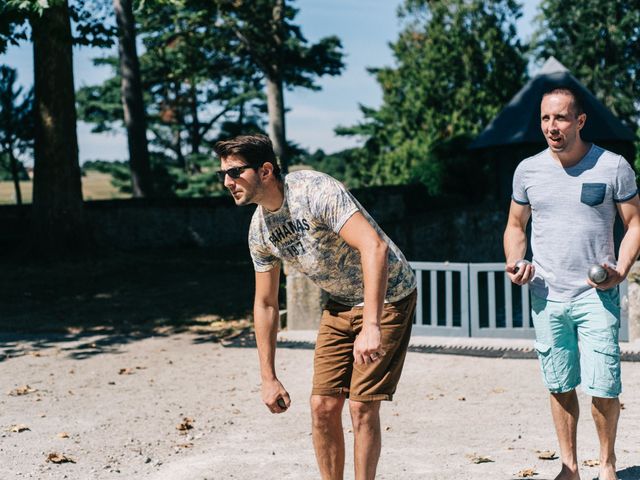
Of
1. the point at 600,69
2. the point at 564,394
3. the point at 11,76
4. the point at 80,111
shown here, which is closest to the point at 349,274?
the point at 564,394

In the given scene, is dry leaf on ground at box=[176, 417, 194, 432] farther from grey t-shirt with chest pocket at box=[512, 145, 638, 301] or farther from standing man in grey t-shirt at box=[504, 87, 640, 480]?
grey t-shirt with chest pocket at box=[512, 145, 638, 301]

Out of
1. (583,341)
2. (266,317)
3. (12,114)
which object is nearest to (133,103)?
(12,114)

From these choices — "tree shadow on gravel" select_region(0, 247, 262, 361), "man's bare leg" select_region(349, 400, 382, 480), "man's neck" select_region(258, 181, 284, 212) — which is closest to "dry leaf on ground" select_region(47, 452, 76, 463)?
"man's bare leg" select_region(349, 400, 382, 480)

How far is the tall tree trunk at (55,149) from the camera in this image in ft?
60.1

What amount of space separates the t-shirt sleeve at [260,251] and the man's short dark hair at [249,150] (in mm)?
329

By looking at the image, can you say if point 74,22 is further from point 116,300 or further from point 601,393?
point 601,393

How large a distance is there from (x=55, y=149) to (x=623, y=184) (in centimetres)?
1581

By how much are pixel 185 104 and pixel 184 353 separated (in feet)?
107

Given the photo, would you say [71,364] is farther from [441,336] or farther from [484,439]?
[484,439]

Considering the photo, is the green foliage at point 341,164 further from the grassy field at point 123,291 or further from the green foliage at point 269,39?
the grassy field at point 123,291

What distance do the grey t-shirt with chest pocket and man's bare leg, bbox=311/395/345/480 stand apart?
4.20 feet

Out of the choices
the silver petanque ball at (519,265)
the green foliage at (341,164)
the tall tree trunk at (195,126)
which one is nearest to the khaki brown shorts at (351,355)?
the silver petanque ball at (519,265)

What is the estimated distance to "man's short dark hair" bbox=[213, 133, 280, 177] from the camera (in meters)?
4.06

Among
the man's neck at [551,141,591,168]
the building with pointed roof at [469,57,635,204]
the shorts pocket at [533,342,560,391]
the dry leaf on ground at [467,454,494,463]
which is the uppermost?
the building with pointed roof at [469,57,635,204]
